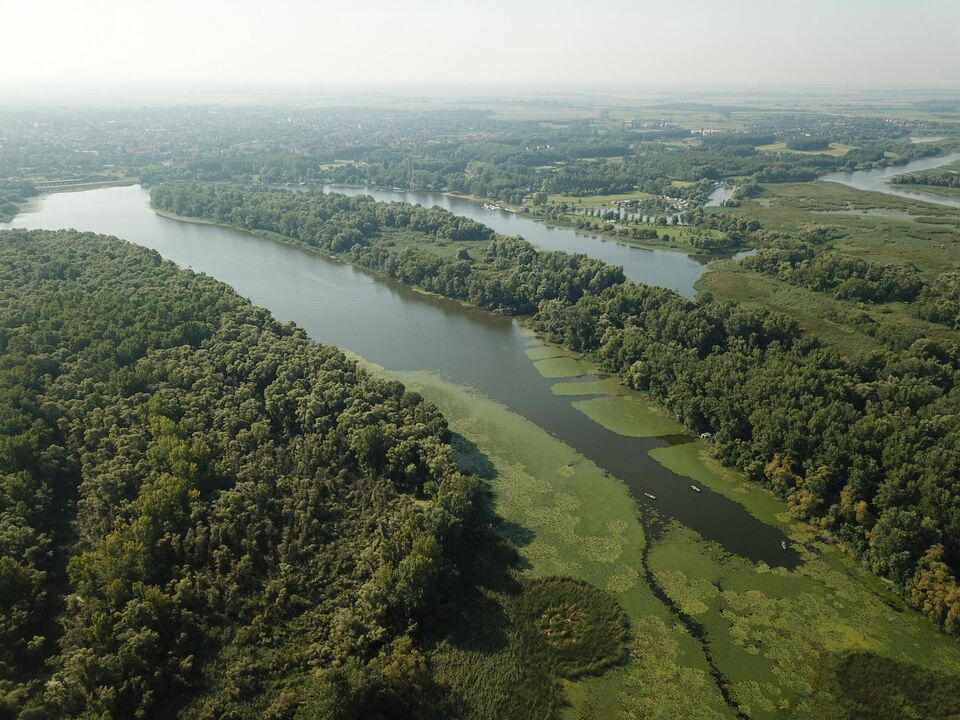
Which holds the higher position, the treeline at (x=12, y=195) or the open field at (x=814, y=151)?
the open field at (x=814, y=151)

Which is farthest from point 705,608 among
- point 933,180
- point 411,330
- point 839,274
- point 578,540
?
point 933,180

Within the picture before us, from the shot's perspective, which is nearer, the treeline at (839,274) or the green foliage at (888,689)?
the green foliage at (888,689)

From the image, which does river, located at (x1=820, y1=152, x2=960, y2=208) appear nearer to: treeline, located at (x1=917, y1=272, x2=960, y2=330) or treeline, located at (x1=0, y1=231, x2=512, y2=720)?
treeline, located at (x1=917, y1=272, x2=960, y2=330)

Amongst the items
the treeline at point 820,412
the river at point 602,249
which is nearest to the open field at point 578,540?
the treeline at point 820,412

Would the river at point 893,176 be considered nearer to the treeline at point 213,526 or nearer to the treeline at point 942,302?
the treeline at point 942,302

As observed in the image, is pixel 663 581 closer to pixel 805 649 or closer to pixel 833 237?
pixel 805 649

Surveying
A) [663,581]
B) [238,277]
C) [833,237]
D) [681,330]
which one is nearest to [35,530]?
[663,581]
